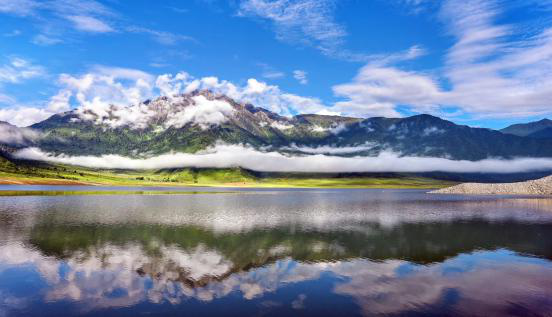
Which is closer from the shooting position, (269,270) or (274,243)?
(269,270)

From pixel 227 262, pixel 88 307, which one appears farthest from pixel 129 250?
pixel 88 307

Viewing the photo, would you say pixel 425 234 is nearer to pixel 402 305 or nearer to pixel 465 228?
pixel 465 228

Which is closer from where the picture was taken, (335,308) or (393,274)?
(335,308)

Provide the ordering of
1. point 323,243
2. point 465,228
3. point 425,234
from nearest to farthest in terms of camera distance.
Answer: point 323,243, point 425,234, point 465,228

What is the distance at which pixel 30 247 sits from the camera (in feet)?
194

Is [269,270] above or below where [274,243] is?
above

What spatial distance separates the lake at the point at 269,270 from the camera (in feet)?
110

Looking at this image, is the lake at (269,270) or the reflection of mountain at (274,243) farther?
the reflection of mountain at (274,243)

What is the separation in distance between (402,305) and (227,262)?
25458 mm

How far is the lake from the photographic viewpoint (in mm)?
33625

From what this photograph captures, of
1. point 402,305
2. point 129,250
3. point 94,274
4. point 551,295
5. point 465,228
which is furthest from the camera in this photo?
point 465,228

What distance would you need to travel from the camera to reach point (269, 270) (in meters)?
47.1

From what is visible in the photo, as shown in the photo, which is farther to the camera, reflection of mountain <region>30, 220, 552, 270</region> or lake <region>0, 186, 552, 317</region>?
reflection of mountain <region>30, 220, 552, 270</region>

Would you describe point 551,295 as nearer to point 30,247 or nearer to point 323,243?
point 323,243
